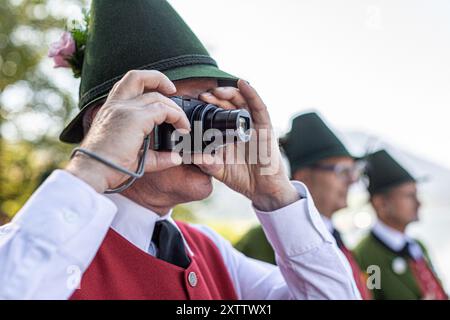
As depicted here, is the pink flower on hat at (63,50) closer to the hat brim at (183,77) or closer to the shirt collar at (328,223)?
the hat brim at (183,77)

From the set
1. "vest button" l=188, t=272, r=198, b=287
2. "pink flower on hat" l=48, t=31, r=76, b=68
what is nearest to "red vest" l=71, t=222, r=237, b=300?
"vest button" l=188, t=272, r=198, b=287

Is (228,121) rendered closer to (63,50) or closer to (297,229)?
(297,229)

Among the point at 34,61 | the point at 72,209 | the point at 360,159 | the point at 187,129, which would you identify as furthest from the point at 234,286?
the point at 34,61

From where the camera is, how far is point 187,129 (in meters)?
1.15

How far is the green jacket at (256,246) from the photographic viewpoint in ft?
8.90

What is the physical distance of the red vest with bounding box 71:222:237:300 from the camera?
1.22 metres

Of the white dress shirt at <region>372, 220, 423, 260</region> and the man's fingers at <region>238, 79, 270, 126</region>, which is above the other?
the man's fingers at <region>238, 79, 270, 126</region>

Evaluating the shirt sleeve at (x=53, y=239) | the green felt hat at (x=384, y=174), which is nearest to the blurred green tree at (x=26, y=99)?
the green felt hat at (x=384, y=174)

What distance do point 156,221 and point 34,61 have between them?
571cm

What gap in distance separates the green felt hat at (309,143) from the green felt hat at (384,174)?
0.73 meters

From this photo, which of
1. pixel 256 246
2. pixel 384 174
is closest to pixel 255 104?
pixel 256 246

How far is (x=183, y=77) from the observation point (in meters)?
1.31

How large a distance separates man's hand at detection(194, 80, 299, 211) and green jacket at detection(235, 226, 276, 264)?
4.20 feet

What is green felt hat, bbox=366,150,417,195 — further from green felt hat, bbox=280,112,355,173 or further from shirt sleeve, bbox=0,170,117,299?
shirt sleeve, bbox=0,170,117,299
